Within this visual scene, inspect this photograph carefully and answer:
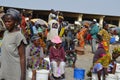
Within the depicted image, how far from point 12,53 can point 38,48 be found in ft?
12.9

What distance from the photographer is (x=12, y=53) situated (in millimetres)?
4352

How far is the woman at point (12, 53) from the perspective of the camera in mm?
4352

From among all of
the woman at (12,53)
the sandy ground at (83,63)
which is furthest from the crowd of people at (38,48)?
the sandy ground at (83,63)

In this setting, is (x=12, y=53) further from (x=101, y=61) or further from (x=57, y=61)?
(x=101, y=61)

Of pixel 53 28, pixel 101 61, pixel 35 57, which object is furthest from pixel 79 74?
pixel 53 28

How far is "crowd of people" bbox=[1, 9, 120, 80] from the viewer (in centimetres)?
438

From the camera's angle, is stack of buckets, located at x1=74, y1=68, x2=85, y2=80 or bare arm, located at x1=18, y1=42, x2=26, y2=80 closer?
bare arm, located at x1=18, y1=42, x2=26, y2=80

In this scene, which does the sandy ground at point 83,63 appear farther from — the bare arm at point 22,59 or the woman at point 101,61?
the bare arm at point 22,59

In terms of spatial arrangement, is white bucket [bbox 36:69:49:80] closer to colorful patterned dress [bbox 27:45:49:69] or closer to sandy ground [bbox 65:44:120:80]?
colorful patterned dress [bbox 27:45:49:69]

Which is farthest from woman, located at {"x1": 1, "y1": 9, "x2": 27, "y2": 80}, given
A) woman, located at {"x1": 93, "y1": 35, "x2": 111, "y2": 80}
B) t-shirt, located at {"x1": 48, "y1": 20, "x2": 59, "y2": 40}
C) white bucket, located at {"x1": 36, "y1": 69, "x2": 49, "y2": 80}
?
t-shirt, located at {"x1": 48, "y1": 20, "x2": 59, "y2": 40}

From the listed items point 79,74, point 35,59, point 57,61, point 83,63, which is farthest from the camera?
point 83,63

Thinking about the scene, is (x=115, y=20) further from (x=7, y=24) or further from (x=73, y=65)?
(x=7, y=24)

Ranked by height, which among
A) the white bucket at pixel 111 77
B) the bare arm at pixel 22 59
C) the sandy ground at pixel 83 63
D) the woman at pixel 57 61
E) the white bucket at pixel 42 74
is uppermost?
the bare arm at pixel 22 59

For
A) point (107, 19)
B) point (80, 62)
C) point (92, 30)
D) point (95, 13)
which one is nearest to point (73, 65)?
point (80, 62)
